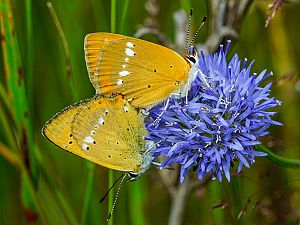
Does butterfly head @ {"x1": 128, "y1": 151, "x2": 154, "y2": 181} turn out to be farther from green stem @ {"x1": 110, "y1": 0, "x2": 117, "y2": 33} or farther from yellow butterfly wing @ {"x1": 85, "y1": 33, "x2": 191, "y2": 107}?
green stem @ {"x1": 110, "y1": 0, "x2": 117, "y2": 33}

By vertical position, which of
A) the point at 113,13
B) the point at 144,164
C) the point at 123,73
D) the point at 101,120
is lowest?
the point at 144,164

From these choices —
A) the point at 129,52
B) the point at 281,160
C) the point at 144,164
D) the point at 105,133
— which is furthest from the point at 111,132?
the point at 281,160

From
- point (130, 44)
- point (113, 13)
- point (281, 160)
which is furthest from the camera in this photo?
point (113, 13)

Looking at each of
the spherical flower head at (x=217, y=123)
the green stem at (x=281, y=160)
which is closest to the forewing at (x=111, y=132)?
the spherical flower head at (x=217, y=123)

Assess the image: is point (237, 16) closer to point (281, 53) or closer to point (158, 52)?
point (158, 52)

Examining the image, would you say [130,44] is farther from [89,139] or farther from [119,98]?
[89,139]

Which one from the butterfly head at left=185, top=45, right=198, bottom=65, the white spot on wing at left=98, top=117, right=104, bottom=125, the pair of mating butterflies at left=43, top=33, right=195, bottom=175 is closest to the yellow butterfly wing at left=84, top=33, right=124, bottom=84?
the pair of mating butterflies at left=43, top=33, right=195, bottom=175
